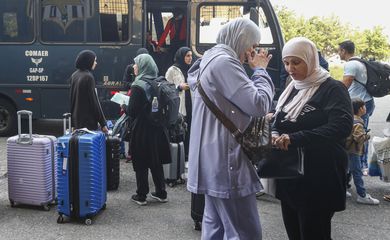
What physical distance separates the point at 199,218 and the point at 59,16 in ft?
19.6

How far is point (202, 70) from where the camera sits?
106 inches

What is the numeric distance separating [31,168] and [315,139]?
312 centimetres

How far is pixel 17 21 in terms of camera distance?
29.6ft

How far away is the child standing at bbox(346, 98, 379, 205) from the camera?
A: 16.4 feet

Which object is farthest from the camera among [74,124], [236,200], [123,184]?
[123,184]

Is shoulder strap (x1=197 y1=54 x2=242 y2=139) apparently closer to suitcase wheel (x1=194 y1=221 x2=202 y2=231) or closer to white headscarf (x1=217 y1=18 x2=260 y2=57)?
white headscarf (x1=217 y1=18 x2=260 y2=57)

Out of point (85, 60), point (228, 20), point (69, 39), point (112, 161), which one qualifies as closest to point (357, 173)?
point (112, 161)

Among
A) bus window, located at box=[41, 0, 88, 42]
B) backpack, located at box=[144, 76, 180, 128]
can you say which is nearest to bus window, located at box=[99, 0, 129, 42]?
bus window, located at box=[41, 0, 88, 42]

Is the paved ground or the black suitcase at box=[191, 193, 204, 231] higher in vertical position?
the black suitcase at box=[191, 193, 204, 231]

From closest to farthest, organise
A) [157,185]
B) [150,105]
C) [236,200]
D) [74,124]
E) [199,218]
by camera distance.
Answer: [236,200] < [199,218] < [150,105] < [157,185] < [74,124]

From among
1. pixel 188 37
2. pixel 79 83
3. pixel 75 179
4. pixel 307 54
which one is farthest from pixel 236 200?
pixel 188 37

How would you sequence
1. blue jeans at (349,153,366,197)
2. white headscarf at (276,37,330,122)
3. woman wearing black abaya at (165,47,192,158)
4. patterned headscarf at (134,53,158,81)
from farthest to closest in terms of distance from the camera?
1. woman wearing black abaya at (165,47,192,158)
2. blue jeans at (349,153,366,197)
3. patterned headscarf at (134,53,158,81)
4. white headscarf at (276,37,330,122)

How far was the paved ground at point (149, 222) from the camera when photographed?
171 inches

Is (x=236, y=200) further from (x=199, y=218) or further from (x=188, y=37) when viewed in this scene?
(x=188, y=37)
